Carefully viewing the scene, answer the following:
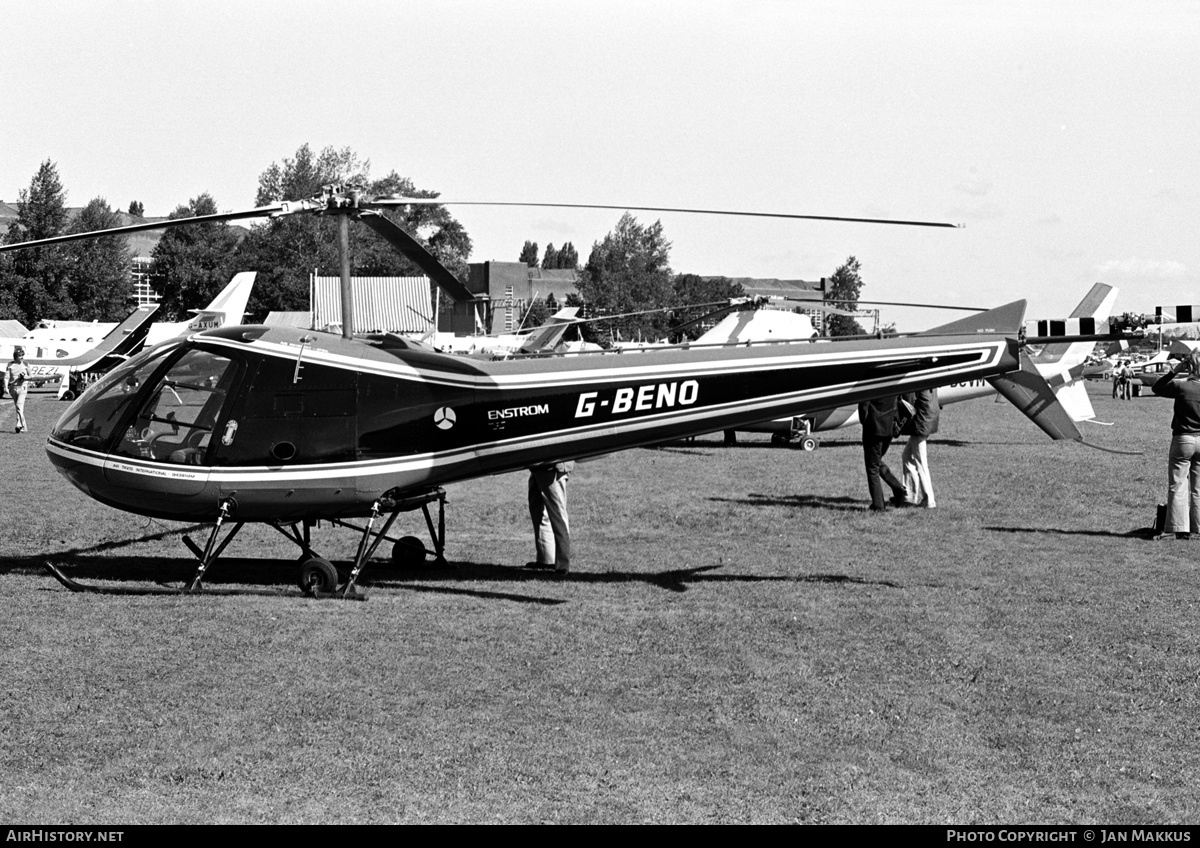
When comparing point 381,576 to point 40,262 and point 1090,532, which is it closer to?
point 1090,532

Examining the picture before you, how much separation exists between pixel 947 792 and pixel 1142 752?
1.39 meters

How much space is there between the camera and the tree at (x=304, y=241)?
83750 mm

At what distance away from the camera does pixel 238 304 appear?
35.3 meters

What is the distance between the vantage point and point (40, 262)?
75.7m

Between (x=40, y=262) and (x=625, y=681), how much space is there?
77.8 m

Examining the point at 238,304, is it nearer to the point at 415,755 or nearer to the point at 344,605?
the point at 344,605

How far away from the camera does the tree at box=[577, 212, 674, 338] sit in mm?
99312

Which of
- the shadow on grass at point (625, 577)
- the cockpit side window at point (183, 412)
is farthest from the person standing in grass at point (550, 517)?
the cockpit side window at point (183, 412)

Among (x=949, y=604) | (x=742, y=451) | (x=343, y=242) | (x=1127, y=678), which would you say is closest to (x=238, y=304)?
(x=742, y=451)

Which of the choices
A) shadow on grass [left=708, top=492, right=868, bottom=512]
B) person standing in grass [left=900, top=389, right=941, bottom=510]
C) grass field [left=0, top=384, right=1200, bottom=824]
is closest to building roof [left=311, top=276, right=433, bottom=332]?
shadow on grass [left=708, top=492, right=868, bottom=512]

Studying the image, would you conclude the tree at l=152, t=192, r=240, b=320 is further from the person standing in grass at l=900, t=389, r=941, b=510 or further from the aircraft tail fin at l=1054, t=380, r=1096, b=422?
the person standing in grass at l=900, t=389, r=941, b=510

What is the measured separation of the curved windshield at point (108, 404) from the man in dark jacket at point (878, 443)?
9.44 m

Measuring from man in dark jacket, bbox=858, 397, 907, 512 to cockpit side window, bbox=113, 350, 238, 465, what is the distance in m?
8.98

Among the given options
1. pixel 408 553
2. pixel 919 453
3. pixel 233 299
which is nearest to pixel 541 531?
pixel 408 553
